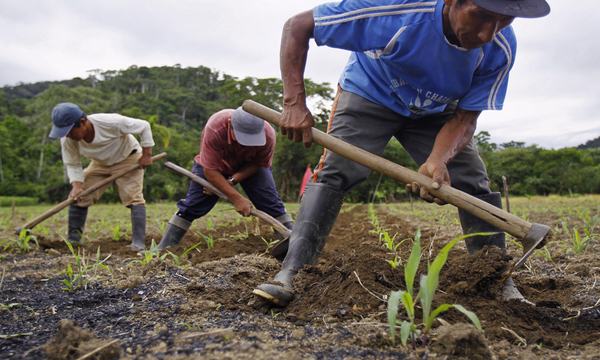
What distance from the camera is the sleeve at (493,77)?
1761 mm

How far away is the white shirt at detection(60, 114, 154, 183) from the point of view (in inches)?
160

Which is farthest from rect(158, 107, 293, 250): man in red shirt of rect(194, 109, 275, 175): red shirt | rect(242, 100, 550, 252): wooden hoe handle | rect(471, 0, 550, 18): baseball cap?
rect(471, 0, 550, 18): baseball cap

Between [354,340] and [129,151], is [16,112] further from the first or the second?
[354,340]

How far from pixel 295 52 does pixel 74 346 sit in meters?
1.47

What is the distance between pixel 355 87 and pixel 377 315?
1.22m

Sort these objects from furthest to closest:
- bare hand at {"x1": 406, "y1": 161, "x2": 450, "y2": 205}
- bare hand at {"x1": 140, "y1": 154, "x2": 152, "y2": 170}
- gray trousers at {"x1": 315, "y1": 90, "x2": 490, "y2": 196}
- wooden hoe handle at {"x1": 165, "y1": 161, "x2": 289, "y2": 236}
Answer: bare hand at {"x1": 140, "y1": 154, "x2": 152, "y2": 170} → wooden hoe handle at {"x1": 165, "y1": 161, "x2": 289, "y2": 236} → gray trousers at {"x1": 315, "y1": 90, "x2": 490, "y2": 196} → bare hand at {"x1": 406, "y1": 161, "x2": 450, "y2": 205}

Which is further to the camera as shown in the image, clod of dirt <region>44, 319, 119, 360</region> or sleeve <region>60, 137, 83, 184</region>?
sleeve <region>60, 137, 83, 184</region>

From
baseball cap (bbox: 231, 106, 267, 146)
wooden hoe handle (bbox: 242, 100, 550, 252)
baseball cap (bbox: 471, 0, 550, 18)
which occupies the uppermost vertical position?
baseball cap (bbox: 471, 0, 550, 18)

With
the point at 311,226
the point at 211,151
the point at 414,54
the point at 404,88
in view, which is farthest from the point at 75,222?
the point at 414,54

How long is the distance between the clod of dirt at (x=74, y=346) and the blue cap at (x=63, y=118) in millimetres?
3176

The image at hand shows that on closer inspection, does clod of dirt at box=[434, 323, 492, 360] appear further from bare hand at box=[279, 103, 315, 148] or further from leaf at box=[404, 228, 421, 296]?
bare hand at box=[279, 103, 315, 148]

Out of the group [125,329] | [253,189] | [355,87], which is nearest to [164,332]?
[125,329]

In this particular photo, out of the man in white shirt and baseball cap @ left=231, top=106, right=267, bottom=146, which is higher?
baseball cap @ left=231, top=106, right=267, bottom=146

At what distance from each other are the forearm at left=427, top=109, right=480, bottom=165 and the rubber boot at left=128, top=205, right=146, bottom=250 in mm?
3181
